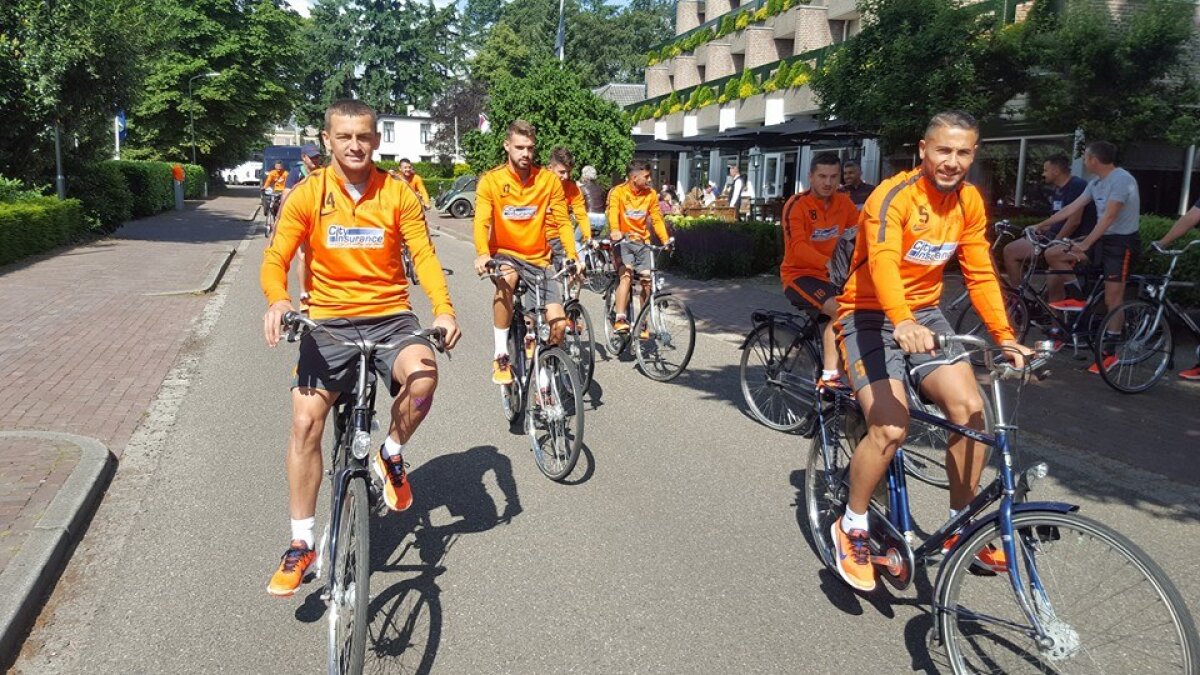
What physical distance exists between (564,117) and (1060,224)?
18175mm

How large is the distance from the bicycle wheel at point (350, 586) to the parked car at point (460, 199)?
31.6m

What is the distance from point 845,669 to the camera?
3.45 metres

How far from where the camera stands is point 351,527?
320 cm

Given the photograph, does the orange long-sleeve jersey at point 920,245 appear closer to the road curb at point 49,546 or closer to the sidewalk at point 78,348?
the road curb at point 49,546

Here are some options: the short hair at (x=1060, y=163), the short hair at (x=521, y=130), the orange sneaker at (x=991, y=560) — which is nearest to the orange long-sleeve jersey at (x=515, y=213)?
the short hair at (x=521, y=130)

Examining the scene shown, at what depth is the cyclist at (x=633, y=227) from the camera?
8.98 metres

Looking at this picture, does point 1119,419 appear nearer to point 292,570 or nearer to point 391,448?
point 391,448

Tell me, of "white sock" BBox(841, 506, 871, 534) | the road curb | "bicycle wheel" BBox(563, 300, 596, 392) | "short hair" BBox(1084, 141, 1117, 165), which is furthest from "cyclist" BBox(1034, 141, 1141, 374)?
the road curb

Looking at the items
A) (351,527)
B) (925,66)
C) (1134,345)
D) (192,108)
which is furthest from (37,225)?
(192,108)

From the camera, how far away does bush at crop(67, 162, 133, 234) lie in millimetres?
22172

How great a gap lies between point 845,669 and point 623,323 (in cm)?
576

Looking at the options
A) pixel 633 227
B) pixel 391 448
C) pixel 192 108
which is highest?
pixel 192 108

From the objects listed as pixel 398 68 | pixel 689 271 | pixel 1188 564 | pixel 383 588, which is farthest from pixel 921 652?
pixel 398 68

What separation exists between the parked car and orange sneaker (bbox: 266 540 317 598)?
31.3 meters
